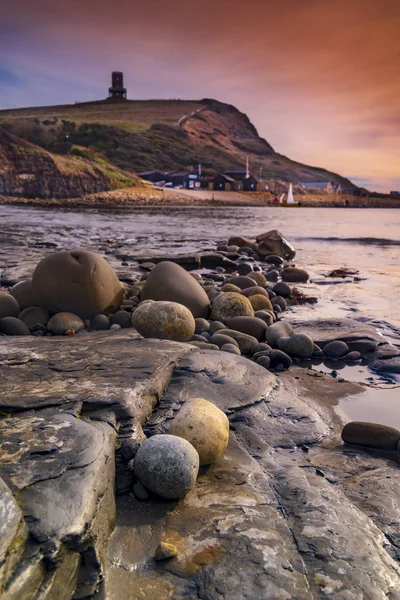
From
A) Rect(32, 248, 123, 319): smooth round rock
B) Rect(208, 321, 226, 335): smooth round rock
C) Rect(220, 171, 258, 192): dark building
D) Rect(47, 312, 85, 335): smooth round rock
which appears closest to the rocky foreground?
Rect(47, 312, 85, 335): smooth round rock

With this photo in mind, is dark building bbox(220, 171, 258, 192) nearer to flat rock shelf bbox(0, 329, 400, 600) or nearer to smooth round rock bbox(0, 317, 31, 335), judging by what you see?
smooth round rock bbox(0, 317, 31, 335)

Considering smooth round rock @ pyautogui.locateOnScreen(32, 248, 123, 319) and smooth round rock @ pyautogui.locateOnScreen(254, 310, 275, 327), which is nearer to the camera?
smooth round rock @ pyautogui.locateOnScreen(32, 248, 123, 319)

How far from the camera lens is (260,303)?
7262 mm

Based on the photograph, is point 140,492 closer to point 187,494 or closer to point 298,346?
point 187,494

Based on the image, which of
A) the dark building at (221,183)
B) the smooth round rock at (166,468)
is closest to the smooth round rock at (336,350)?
the smooth round rock at (166,468)

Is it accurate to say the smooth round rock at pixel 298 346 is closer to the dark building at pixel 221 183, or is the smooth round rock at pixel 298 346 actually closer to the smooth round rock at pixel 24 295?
the smooth round rock at pixel 24 295

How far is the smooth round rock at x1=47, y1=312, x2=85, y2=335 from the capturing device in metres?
5.52

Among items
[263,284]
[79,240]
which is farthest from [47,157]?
[263,284]

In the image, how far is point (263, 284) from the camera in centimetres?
927

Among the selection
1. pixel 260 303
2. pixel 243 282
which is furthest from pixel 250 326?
pixel 243 282

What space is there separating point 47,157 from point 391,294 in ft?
187

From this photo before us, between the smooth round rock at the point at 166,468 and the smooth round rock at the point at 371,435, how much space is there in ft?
4.56

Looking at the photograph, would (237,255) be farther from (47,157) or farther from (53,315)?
(47,157)

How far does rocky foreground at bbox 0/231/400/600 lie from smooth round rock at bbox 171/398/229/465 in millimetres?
63
